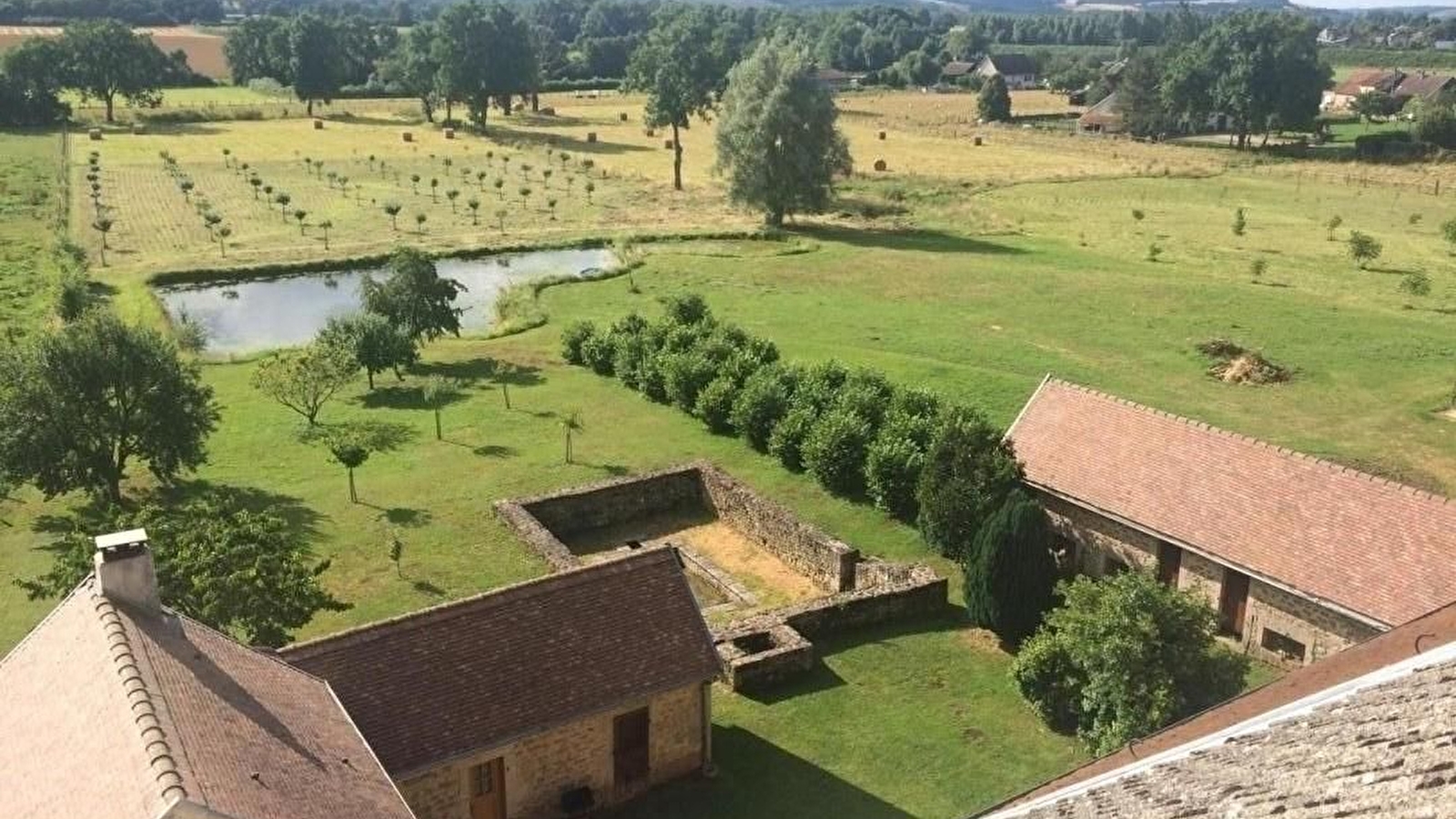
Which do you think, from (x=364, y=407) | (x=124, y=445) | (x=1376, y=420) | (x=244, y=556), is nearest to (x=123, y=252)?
(x=364, y=407)

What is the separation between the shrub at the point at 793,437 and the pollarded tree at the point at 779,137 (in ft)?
116

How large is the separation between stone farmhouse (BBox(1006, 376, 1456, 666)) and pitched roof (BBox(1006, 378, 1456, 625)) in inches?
1.0

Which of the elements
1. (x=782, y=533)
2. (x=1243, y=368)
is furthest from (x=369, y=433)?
(x=1243, y=368)

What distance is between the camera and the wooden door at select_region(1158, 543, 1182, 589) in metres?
24.9

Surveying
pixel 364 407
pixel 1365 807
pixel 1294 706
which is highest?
pixel 1365 807

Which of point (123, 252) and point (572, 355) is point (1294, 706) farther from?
point (123, 252)

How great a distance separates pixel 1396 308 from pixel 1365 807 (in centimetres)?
4934

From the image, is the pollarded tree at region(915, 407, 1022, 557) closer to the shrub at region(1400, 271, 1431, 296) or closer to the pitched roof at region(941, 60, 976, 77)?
the shrub at region(1400, 271, 1431, 296)

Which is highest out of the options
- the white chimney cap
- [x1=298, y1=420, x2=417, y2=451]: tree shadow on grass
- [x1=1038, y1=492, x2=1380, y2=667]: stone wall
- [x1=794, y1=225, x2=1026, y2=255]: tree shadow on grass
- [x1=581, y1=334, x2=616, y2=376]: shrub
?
the white chimney cap

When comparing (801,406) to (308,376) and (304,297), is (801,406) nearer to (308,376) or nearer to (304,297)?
(308,376)

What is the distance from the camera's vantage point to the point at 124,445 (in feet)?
96.1

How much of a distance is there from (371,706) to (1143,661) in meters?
11.8

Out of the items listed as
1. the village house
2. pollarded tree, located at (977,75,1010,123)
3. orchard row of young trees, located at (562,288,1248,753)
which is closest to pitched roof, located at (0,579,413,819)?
orchard row of young trees, located at (562,288,1248,753)

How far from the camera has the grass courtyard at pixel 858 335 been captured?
72.5ft
